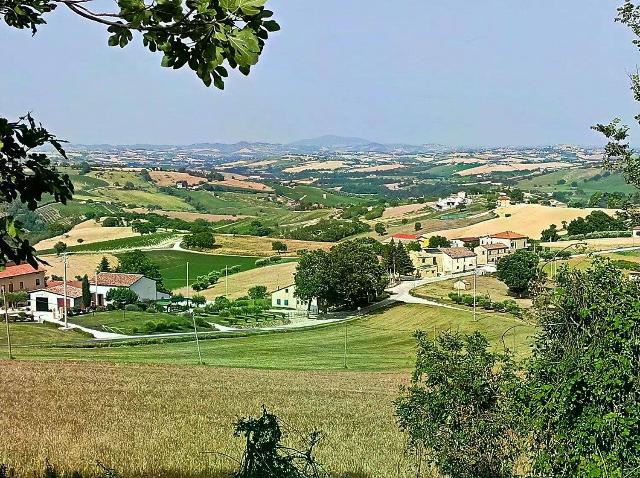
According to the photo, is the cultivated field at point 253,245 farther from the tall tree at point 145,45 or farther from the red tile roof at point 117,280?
the tall tree at point 145,45

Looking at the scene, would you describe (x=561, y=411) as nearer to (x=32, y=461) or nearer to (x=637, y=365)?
(x=637, y=365)

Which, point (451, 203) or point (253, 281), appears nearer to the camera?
point (253, 281)

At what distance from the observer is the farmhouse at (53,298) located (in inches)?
3115

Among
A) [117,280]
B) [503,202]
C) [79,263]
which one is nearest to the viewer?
[117,280]

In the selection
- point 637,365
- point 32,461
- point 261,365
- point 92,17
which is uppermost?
point 92,17

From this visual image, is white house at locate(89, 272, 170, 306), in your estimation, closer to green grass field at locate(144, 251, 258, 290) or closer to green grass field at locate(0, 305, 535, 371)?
green grass field at locate(144, 251, 258, 290)

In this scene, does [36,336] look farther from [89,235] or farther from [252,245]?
[89,235]

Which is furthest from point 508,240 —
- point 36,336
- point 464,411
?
point 464,411

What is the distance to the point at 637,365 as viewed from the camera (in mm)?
7918

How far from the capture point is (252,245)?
12381 cm

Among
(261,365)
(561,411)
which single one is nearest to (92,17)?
(561,411)

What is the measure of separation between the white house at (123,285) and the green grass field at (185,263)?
9884 millimetres

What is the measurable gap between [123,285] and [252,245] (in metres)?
40.9

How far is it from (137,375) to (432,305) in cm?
4631
